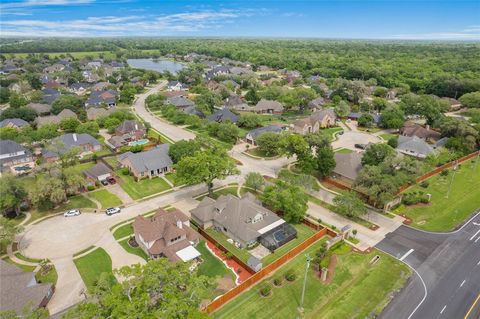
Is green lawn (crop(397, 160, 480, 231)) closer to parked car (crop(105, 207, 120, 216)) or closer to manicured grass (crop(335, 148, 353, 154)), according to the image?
manicured grass (crop(335, 148, 353, 154))

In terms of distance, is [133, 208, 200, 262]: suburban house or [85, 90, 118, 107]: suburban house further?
[85, 90, 118, 107]: suburban house

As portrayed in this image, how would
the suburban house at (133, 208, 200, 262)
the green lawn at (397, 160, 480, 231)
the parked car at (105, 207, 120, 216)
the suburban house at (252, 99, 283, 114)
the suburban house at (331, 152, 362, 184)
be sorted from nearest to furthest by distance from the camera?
the suburban house at (133, 208, 200, 262) < the green lawn at (397, 160, 480, 231) < the parked car at (105, 207, 120, 216) < the suburban house at (331, 152, 362, 184) < the suburban house at (252, 99, 283, 114)

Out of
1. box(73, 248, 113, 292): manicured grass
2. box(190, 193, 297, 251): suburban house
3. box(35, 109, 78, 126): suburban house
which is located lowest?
box(73, 248, 113, 292): manicured grass

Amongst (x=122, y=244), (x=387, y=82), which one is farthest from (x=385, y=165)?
(x=387, y=82)

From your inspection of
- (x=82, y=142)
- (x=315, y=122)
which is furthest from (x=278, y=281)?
(x=315, y=122)

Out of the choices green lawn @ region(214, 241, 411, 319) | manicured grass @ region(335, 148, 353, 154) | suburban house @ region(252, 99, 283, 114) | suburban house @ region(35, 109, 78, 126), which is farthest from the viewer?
suburban house @ region(252, 99, 283, 114)

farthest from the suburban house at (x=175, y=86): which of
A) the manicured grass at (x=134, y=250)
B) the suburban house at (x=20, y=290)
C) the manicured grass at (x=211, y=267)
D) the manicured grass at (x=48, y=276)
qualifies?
the suburban house at (x=20, y=290)

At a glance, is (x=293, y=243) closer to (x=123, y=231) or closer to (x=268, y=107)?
(x=123, y=231)

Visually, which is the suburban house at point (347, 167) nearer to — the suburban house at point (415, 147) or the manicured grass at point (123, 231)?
the suburban house at point (415, 147)

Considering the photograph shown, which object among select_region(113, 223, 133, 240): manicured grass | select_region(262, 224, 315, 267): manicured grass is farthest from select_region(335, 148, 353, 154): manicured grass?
select_region(113, 223, 133, 240): manicured grass
